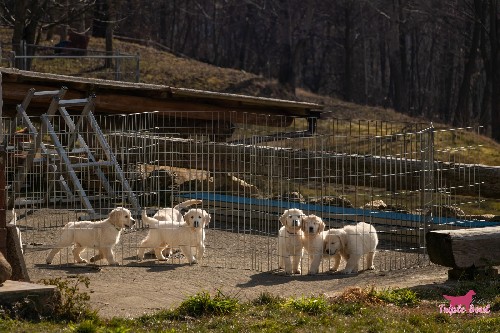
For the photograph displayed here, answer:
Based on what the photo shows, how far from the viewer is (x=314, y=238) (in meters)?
11.6

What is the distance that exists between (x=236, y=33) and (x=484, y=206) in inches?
1662

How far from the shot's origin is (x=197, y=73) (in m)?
39.3

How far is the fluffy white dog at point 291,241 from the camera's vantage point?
11414mm

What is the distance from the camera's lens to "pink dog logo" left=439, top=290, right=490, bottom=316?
8766 millimetres

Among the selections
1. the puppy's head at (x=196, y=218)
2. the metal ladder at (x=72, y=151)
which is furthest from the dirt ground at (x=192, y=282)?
the metal ladder at (x=72, y=151)

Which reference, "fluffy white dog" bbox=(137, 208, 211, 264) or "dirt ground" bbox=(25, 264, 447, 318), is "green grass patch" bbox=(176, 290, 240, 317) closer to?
"dirt ground" bbox=(25, 264, 447, 318)

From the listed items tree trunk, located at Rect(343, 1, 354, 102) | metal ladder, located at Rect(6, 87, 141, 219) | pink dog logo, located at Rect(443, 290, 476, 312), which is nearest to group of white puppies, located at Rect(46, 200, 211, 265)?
metal ladder, located at Rect(6, 87, 141, 219)

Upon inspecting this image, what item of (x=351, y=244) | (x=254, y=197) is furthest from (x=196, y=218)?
(x=254, y=197)

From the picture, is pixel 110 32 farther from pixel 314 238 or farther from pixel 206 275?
pixel 206 275

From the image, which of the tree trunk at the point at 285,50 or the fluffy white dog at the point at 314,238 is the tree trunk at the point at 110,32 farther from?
the fluffy white dog at the point at 314,238

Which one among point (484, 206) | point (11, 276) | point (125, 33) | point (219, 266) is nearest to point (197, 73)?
point (125, 33)

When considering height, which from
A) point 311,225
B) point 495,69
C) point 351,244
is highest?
point 495,69

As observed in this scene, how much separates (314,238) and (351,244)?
416mm

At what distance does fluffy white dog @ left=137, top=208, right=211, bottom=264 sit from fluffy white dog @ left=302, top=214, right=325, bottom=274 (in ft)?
3.95
